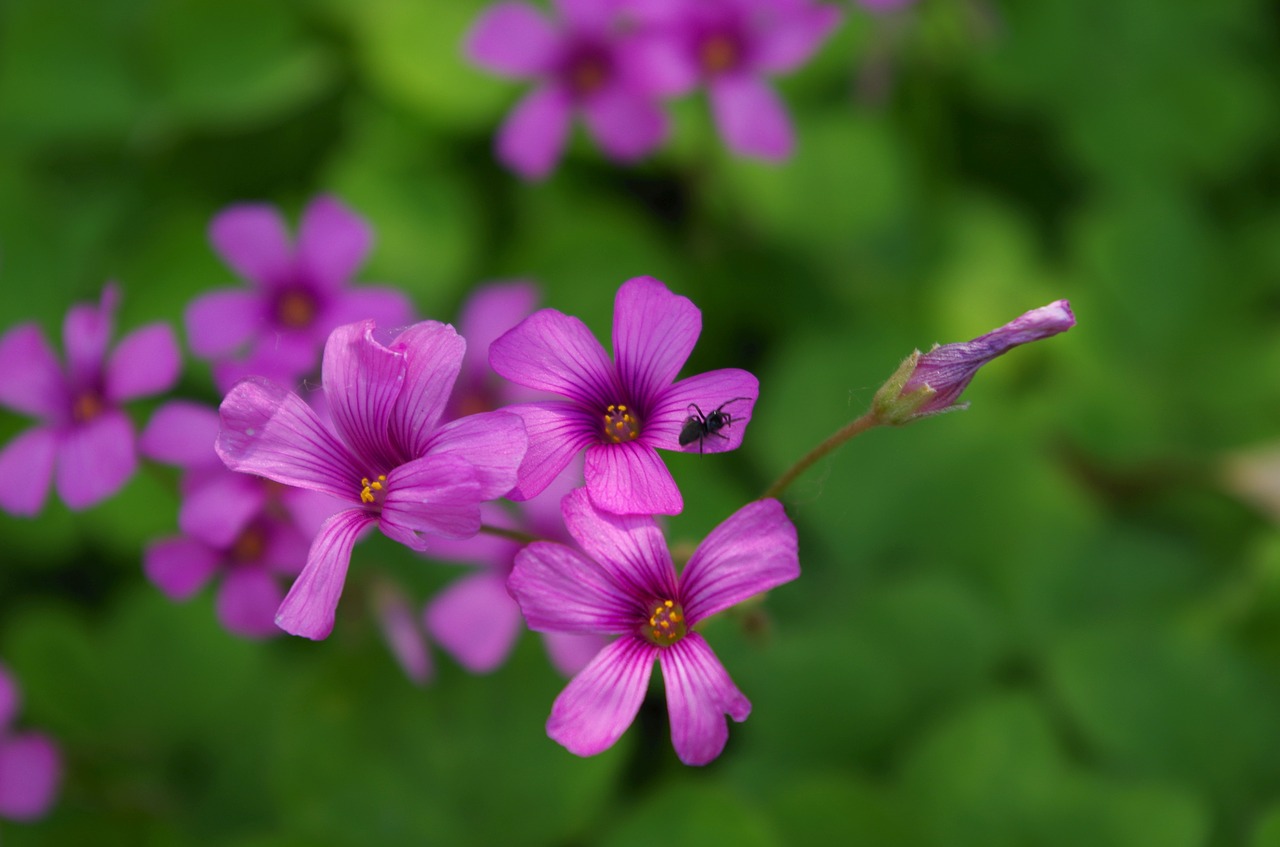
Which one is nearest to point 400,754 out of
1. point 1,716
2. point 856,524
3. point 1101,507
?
point 1,716

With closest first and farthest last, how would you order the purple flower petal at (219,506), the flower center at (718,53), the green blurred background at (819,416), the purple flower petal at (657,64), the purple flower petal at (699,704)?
the purple flower petal at (699,704) < the purple flower petal at (219,506) < the green blurred background at (819,416) < the purple flower petal at (657,64) < the flower center at (718,53)

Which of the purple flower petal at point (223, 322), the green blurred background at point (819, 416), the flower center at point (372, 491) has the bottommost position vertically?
the green blurred background at point (819, 416)

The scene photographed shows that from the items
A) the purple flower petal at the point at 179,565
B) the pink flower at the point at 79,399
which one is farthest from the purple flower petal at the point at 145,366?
the purple flower petal at the point at 179,565

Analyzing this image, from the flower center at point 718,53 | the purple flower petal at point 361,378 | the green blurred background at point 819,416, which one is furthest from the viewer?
the flower center at point 718,53

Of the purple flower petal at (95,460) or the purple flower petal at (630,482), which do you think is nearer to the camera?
the purple flower petal at (630,482)

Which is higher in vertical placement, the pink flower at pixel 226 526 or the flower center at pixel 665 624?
the flower center at pixel 665 624

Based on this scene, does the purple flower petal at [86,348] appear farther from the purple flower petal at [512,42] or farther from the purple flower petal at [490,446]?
the purple flower petal at [512,42]

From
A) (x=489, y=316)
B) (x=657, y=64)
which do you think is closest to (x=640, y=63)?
(x=657, y=64)
